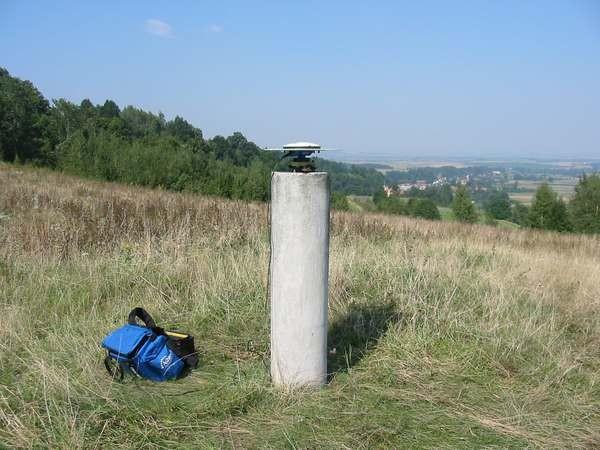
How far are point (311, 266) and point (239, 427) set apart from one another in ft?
3.28

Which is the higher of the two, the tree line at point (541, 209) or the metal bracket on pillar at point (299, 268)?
the metal bracket on pillar at point (299, 268)

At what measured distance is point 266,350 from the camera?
3654 mm

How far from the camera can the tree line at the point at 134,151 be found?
26.2 meters

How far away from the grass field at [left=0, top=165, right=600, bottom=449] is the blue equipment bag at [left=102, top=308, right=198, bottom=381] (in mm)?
88

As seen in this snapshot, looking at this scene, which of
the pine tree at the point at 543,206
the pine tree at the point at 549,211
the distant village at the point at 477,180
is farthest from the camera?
the distant village at the point at 477,180

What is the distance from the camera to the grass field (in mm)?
2650

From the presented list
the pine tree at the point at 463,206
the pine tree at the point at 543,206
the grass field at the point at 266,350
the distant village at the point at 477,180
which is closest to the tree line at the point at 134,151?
the grass field at the point at 266,350

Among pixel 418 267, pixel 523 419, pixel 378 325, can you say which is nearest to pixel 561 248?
pixel 418 267

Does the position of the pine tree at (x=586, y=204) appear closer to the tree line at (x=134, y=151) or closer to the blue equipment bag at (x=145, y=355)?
the tree line at (x=134, y=151)

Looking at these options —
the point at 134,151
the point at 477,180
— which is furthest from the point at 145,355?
the point at 477,180

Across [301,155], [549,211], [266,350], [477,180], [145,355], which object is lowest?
[549,211]

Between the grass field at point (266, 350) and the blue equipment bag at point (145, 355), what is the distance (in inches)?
3.5

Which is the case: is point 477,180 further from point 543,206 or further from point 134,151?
point 134,151

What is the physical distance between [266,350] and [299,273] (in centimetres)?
101
